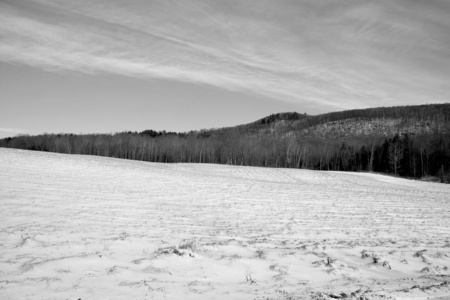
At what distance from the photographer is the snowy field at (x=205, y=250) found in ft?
15.9

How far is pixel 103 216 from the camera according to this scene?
1028 centimetres

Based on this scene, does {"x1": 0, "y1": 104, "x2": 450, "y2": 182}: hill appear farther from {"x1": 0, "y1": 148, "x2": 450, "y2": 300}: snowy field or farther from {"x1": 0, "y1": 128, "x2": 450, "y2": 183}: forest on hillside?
{"x1": 0, "y1": 148, "x2": 450, "y2": 300}: snowy field

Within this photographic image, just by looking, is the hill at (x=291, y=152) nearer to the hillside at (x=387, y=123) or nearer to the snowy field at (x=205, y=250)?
the hillside at (x=387, y=123)

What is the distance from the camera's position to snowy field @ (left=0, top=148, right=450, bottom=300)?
4852 millimetres

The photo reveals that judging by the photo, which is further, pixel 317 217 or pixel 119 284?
pixel 317 217

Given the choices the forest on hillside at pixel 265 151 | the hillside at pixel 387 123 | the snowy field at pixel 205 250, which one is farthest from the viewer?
the hillside at pixel 387 123

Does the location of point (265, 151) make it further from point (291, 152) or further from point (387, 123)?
point (387, 123)

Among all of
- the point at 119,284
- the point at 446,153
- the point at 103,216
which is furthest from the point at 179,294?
the point at 446,153

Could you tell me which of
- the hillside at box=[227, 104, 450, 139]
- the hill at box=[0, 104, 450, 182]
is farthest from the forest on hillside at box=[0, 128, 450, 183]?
the hillside at box=[227, 104, 450, 139]

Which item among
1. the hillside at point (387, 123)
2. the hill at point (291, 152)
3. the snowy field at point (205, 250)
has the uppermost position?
the hillside at point (387, 123)

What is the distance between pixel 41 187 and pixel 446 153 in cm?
11247

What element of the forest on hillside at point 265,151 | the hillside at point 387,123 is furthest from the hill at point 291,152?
the hillside at point 387,123

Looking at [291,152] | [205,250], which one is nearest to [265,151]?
[291,152]

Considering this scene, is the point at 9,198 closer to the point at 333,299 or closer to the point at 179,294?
the point at 179,294
